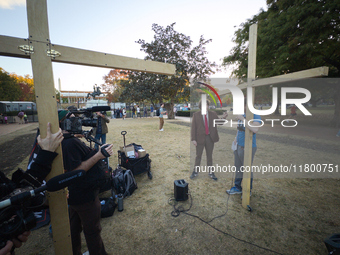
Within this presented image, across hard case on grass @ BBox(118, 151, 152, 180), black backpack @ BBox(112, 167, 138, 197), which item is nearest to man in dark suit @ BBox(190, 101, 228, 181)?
hard case on grass @ BBox(118, 151, 152, 180)

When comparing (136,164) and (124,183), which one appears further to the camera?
(136,164)

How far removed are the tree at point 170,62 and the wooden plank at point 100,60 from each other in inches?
556

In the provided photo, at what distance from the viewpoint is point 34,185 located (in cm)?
125

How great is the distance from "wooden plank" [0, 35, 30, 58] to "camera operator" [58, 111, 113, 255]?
61 centimetres

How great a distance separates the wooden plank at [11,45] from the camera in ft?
3.96

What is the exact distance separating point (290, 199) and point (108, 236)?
3.64 m

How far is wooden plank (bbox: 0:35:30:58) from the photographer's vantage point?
1.21m

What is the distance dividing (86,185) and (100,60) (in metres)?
1.35

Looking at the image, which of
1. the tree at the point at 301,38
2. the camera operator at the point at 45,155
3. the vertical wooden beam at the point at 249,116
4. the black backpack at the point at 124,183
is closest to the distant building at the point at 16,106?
the black backpack at the point at 124,183

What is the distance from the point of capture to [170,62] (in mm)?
15773

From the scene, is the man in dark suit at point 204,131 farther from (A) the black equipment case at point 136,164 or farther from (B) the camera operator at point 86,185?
(B) the camera operator at point 86,185

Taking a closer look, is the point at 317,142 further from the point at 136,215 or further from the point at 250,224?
the point at 136,215

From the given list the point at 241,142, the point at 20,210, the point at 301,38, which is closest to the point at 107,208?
the point at 20,210

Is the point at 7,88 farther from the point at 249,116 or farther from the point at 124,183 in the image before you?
the point at 249,116
